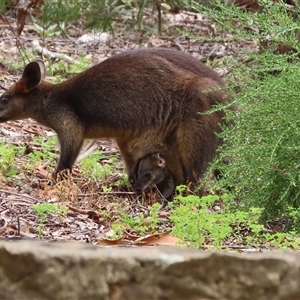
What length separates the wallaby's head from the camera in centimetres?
748

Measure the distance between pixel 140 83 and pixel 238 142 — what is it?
235 cm

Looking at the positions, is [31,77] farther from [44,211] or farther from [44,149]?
[44,211]

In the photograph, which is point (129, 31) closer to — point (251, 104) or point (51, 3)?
point (51, 3)

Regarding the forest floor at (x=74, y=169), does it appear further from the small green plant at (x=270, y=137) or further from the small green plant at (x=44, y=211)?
the small green plant at (x=270, y=137)

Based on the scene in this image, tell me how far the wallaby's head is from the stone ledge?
5224mm

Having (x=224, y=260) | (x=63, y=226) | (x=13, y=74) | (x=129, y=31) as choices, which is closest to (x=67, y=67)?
(x=13, y=74)

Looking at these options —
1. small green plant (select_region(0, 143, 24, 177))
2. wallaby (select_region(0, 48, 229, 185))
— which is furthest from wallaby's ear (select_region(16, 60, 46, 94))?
small green plant (select_region(0, 143, 24, 177))

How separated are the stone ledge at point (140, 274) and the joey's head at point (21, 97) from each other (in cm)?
613

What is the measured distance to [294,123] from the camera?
514cm

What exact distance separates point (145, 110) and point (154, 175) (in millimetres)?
584

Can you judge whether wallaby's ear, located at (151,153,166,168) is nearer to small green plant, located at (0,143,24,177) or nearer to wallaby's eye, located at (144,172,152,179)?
wallaby's eye, located at (144,172,152,179)

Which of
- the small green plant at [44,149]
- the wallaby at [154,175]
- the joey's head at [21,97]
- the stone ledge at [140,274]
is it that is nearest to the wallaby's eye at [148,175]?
the wallaby at [154,175]

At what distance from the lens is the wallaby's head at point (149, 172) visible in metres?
7.48

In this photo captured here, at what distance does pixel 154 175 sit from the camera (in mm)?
7609
